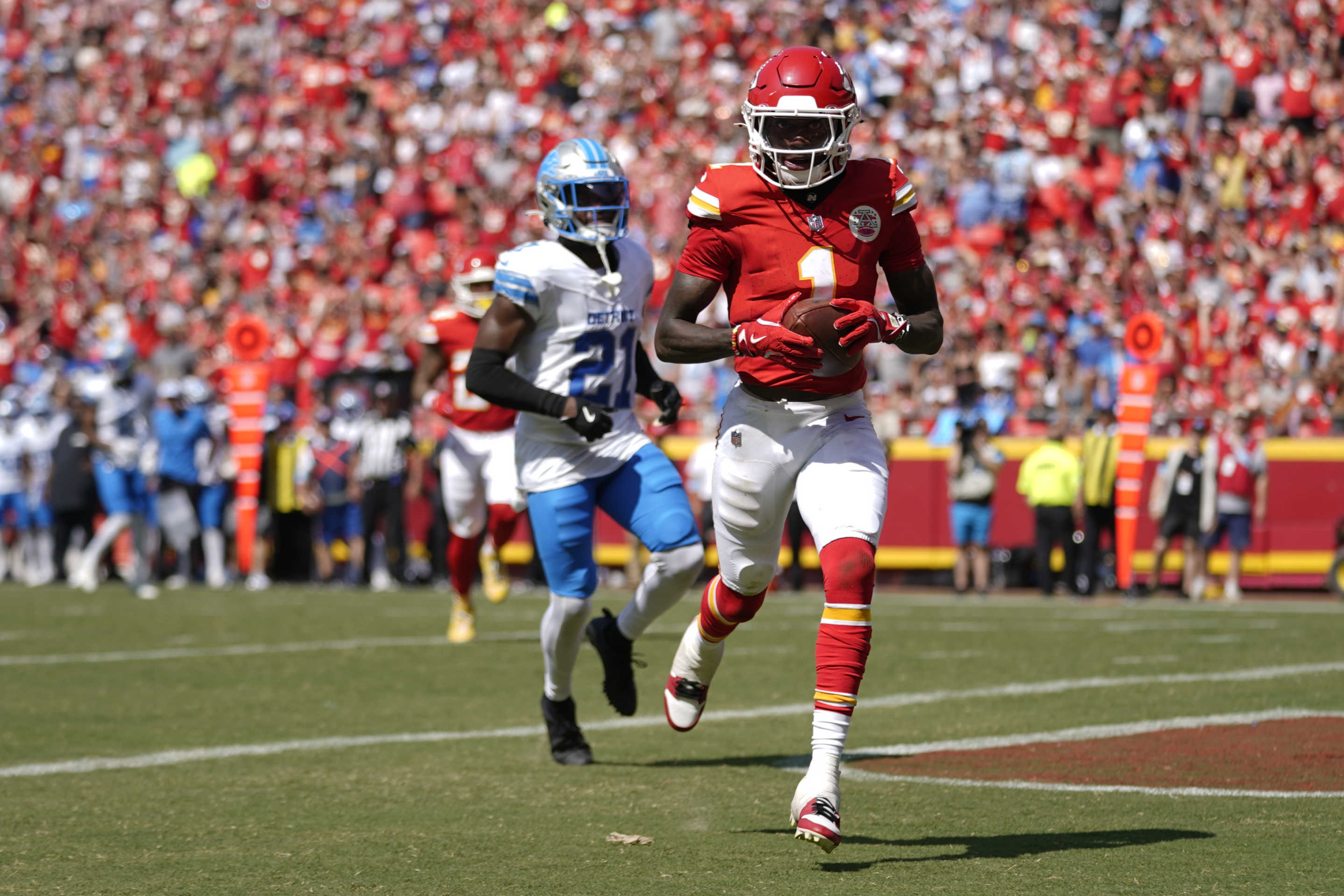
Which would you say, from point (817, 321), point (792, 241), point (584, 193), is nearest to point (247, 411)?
point (584, 193)

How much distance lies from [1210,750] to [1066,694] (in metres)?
1.91

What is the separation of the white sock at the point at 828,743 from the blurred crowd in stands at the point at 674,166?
6.66 metres

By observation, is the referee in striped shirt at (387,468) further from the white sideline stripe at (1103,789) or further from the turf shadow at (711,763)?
the white sideline stripe at (1103,789)

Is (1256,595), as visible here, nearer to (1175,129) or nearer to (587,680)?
(1175,129)

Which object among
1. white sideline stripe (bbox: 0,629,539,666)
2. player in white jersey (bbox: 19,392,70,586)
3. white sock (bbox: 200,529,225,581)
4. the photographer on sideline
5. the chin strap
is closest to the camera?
the chin strap

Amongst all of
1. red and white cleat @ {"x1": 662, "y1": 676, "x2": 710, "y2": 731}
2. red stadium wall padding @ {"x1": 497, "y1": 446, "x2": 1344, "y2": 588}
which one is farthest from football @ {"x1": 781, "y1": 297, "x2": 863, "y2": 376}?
red stadium wall padding @ {"x1": 497, "y1": 446, "x2": 1344, "y2": 588}

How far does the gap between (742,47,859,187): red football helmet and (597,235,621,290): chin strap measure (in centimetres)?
171

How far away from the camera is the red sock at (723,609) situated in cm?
569

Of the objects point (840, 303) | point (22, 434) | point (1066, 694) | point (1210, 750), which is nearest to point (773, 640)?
point (1066, 694)

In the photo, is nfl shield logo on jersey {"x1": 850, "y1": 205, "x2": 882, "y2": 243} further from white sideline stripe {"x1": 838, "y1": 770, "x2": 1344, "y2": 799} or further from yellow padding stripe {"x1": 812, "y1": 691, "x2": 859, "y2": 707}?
white sideline stripe {"x1": 838, "y1": 770, "x2": 1344, "y2": 799}

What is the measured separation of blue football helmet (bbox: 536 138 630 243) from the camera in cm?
687

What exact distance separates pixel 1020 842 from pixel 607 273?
9.55 ft

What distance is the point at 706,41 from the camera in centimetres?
2416

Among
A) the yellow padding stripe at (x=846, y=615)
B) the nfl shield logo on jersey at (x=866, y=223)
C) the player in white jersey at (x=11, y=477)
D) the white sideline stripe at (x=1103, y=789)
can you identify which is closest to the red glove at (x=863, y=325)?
the nfl shield logo on jersey at (x=866, y=223)
